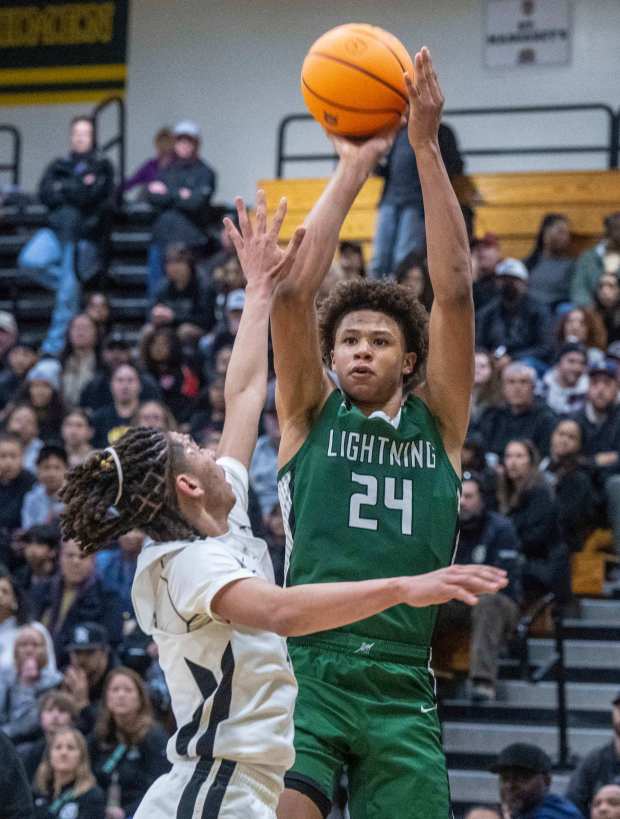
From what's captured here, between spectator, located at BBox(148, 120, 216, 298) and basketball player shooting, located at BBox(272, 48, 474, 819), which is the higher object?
spectator, located at BBox(148, 120, 216, 298)

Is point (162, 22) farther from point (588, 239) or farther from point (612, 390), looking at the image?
point (612, 390)

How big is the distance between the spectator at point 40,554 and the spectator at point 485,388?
288cm

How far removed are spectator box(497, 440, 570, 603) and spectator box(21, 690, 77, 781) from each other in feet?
8.99

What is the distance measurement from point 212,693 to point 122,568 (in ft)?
21.5

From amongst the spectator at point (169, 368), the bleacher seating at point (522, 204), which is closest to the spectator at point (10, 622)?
the spectator at point (169, 368)

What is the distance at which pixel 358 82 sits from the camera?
507 cm

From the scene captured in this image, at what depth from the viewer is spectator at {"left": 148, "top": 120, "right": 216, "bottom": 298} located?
14.7 meters

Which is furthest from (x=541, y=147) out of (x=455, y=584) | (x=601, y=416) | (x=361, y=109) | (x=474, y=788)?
(x=455, y=584)

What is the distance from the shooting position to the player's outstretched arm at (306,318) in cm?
473

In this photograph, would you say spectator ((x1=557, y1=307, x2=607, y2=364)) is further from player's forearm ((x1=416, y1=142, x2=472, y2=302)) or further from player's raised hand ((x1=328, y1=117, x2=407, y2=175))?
player's forearm ((x1=416, y1=142, x2=472, y2=302))

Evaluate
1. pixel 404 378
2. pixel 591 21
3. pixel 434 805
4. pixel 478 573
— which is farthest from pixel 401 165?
pixel 478 573

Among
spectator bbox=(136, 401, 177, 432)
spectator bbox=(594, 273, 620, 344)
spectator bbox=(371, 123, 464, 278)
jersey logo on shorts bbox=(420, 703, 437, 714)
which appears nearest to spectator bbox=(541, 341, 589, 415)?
spectator bbox=(594, 273, 620, 344)

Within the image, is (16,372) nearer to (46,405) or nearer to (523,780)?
(46,405)

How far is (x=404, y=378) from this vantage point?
498 centimetres
